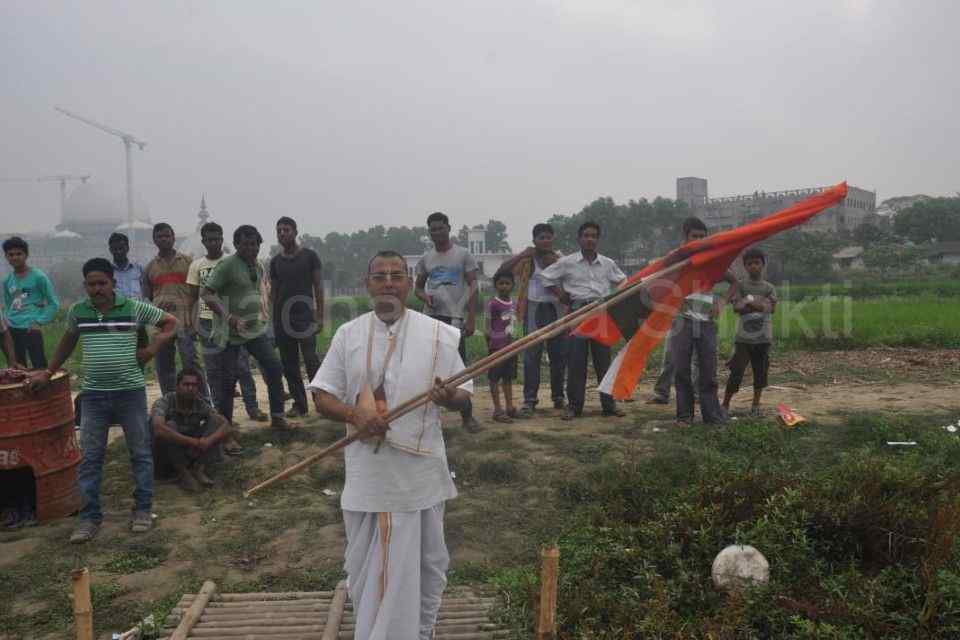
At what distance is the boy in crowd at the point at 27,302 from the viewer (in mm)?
7031

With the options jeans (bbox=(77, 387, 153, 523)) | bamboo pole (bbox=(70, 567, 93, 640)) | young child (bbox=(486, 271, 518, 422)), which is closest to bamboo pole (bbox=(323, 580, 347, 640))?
bamboo pole (bbox=(70, 567, 93, 640))

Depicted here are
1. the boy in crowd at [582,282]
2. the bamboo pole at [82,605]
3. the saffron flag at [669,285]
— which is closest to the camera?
the bamboo pole at [82,605]

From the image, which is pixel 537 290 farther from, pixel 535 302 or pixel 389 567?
pixel 389 567

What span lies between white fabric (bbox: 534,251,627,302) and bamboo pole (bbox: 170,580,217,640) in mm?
4071

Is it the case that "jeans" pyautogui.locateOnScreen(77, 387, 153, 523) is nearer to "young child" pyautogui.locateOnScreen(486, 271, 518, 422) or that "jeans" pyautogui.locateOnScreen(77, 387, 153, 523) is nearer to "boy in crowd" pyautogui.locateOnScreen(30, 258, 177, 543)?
"boy in crowd" pyautogui.locateOnScreen(30, 258, 177, 543)

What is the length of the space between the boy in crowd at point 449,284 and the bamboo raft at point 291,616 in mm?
2827

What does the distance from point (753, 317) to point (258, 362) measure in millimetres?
4552

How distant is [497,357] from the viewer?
3068 mm

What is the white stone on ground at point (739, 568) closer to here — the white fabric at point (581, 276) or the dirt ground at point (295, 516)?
the dirt ground at point (295, 516)

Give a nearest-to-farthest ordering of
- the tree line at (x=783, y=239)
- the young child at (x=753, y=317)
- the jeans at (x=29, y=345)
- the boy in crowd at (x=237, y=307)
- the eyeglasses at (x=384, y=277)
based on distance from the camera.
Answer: the eyeglasses at (x=384, y=277), the boy in crowd at (x=237, y=307), the young child at (x=753, y=317), the jeans at (x=29, y=345), the tree line at (x=783, y=239)

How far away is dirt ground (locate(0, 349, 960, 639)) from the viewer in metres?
3.97

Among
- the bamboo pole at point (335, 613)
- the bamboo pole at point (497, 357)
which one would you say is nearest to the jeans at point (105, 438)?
the bamboo pole at point (497, 357)

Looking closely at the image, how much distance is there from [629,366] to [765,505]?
1141 mm

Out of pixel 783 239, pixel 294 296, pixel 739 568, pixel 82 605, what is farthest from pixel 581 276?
pixel 783 239
